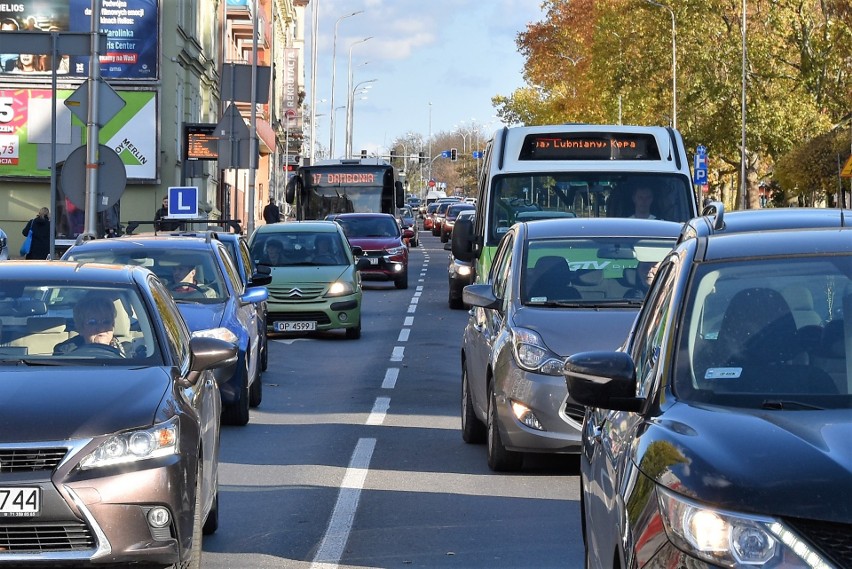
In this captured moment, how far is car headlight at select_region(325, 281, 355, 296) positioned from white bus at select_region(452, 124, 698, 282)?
15.7 ft

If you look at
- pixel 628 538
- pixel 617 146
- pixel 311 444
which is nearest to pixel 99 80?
pixel 617 146

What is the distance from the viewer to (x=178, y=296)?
1398 centimetres

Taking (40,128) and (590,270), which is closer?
(590,270)

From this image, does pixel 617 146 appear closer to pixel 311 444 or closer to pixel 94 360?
pixel 311 444

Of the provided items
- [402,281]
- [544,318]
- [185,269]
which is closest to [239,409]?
[185,269]

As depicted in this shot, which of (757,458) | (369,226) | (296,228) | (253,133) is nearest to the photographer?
(757,458)

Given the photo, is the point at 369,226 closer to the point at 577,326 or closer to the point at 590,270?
the point at 590,270

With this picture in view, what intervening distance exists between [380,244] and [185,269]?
21510mm

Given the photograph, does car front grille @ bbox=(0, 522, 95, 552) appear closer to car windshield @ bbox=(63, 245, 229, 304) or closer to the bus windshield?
car windshield @ bbox=(63, 245, 229, 304)

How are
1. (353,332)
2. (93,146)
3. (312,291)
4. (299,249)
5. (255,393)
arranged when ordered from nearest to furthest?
(255,393)
(93,146)
(312,291)
(353,332)
(299,249)

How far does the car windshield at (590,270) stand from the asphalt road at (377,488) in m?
1.14

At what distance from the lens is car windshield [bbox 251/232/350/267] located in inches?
931

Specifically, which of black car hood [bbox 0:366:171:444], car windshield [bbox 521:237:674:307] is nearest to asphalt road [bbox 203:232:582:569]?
car windshield [bbox 521:237:674:307]

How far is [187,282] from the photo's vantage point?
14141 millimetres
